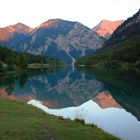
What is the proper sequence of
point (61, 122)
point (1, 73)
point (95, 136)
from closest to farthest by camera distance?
point (95, 136)
point (61, 122)
point (1, 73)

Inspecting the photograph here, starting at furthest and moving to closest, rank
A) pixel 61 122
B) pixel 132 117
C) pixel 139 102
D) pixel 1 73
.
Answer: pixel 1 73, pixel 139 102, pixel 132 117, pixel 61 122

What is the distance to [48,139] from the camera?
2766 centimetres

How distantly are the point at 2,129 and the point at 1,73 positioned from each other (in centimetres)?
15087

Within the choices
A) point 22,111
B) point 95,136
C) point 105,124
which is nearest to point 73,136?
point 95,136

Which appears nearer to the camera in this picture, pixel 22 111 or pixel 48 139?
pixel 48 139

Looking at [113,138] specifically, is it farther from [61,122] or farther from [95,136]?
[61,122]

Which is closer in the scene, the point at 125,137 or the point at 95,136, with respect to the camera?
the point at 95,136

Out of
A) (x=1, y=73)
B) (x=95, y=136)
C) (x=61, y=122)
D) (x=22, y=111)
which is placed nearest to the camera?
(x=95, y=136)

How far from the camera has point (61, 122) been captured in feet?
114

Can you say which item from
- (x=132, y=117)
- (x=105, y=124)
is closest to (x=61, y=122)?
(x=105, y=124)

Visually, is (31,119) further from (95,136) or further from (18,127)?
(95,136)

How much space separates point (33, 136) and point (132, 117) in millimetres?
26842

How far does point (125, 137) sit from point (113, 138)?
571 cm

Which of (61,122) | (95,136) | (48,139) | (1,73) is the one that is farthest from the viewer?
(1,73)
